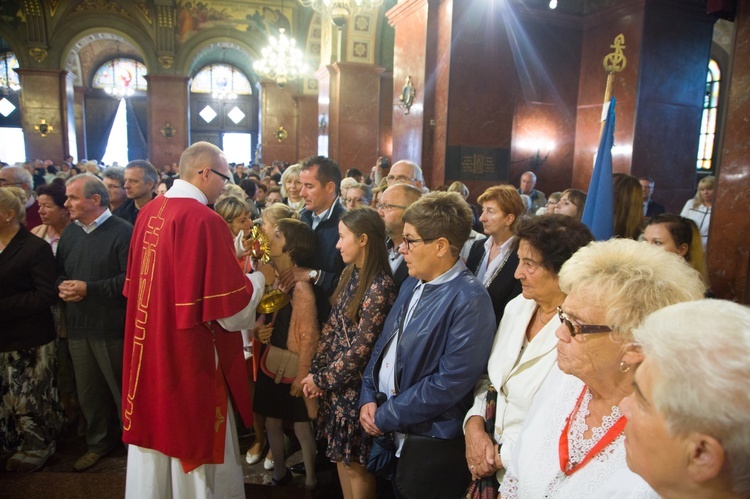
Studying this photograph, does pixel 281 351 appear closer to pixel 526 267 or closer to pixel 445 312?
pixel 445 312

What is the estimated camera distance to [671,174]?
29.6ft

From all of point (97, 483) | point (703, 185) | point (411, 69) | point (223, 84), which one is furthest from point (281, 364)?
point (223, 84)

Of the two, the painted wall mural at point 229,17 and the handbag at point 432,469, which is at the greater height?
the painted wall mural at point 229,17

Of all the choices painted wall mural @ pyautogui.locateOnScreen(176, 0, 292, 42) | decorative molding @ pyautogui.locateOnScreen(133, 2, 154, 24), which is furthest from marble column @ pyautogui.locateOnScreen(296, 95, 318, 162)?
decorative molding @ pyautogui.locateOnScreen(133, 2, 154, 24)

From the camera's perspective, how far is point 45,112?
18859 millimetres

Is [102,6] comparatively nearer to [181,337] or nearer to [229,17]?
[229,17]

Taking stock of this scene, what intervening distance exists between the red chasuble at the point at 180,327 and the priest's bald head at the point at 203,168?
0.18 meters

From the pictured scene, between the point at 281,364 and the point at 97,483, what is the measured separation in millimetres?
1617

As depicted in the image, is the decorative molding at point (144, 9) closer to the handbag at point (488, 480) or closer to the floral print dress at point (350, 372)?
the floral print dress at point (350, 372)

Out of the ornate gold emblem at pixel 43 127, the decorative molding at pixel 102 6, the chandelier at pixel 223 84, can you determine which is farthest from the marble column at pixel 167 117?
the chandelier at pixel 223 84

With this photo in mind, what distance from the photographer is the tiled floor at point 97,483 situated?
11.0 feet

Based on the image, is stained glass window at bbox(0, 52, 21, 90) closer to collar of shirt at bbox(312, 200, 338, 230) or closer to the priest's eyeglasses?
collar of shirt at bbox(312, 200, 338, 230)

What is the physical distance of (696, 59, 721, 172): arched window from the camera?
13305 millimetres

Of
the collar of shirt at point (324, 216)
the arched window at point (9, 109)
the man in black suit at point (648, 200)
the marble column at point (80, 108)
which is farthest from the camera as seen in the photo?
the marble column at point (80, 108)
